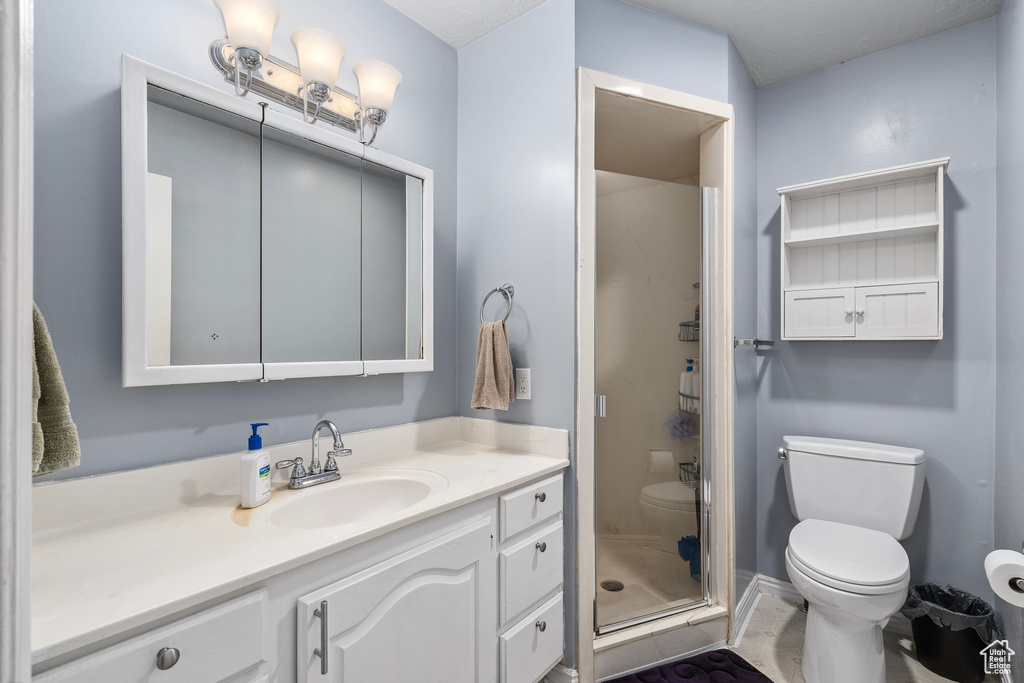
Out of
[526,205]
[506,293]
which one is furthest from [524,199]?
[506,293]

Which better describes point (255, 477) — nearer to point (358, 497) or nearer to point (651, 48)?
point (358, 497)

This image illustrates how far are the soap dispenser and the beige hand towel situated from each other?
71 cm

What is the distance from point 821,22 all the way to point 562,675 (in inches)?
104

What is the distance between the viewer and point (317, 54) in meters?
1.34

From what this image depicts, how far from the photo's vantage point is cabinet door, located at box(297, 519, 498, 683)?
3.09 feet

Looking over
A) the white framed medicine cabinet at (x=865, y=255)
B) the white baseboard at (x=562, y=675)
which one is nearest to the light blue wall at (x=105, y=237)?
the white baseboard at (x=562, y=675)

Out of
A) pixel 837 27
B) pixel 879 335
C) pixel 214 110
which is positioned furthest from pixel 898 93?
pixel 214 110

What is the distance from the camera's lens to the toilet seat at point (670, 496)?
189 centimetres

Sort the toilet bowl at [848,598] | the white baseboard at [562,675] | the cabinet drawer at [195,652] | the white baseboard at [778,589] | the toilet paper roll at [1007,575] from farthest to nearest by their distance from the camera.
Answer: the white baseboard at [778,589] < the white baseboard at [562,675] < the toilet bowl at [848,598] < the toilet paper roll at [1007,575] < the cabinet drawer at [195,652]

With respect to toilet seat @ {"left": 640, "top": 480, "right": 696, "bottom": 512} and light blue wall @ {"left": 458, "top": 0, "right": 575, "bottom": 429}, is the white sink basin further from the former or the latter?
toilet seat @ {"left": 640, "top": 480, "right": 696, "bottom": 512}

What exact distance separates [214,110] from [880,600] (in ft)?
7.82

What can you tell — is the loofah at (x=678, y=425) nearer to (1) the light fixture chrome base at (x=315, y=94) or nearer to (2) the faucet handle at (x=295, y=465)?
(2) the faucet handle at (x=295, y=465)

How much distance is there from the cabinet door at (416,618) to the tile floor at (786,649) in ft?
3.76

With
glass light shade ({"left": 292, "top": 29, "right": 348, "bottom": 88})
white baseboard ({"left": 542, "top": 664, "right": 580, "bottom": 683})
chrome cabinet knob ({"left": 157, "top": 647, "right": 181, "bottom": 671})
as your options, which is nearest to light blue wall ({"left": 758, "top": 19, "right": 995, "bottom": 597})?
white baseboard ({"left": 542, "top": 664, "right": 580, "bottom": 683})
